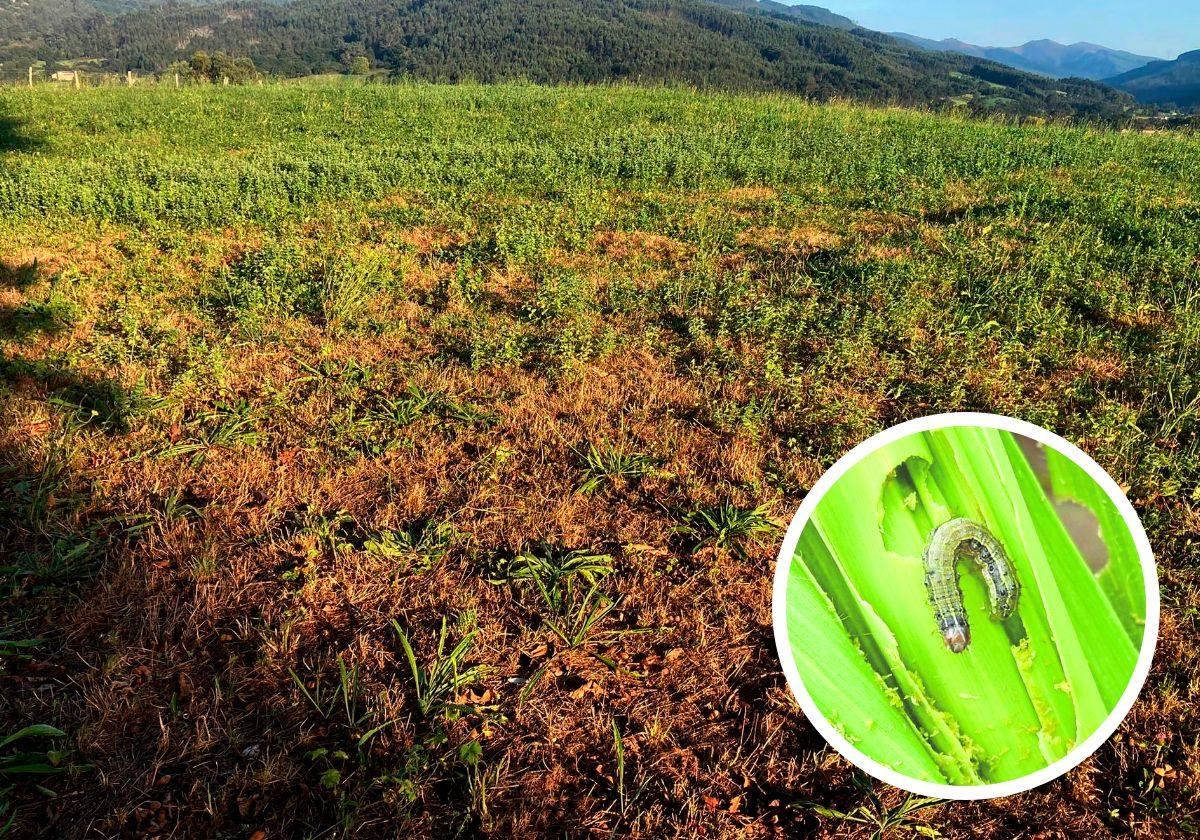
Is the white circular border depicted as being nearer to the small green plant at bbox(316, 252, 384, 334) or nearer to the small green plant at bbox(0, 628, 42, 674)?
the small green plant at bbox(0, 628, 42, 674)

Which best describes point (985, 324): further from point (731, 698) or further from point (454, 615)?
point (454, 615)

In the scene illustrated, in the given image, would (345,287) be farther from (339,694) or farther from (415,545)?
(339,694)

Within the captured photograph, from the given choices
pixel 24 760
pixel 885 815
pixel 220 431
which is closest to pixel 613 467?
pixel 885 815

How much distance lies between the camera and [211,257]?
8.55 m

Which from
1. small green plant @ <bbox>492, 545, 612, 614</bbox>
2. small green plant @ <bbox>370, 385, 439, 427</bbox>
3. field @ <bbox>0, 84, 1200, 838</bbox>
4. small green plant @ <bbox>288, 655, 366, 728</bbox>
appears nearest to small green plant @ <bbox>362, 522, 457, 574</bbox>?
field @ <bbox>0, 84, 1200, 838</bbox>

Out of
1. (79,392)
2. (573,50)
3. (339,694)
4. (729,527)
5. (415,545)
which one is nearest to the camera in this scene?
(339,694)

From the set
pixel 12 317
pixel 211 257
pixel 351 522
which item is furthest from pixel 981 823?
pixel 211 257

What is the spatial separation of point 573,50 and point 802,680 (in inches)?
4641

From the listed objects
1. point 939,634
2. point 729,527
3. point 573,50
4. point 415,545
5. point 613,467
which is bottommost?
point 415,545

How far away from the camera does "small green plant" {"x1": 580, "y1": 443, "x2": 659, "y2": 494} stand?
4461mm

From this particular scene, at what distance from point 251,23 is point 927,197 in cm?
24475

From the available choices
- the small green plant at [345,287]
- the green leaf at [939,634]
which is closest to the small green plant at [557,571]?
the green leaf at [939,634]

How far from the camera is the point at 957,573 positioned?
4.07 ft

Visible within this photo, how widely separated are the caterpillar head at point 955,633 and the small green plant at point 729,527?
2653mm
